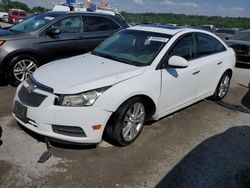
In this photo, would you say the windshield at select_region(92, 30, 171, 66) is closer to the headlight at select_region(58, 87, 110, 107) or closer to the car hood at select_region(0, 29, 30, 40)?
→ the headlight at select_region(58, 87, 110, 107)

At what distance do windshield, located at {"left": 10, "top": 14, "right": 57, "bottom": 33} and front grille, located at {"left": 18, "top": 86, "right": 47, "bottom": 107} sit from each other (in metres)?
2.94

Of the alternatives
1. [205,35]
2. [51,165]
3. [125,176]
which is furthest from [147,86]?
[205,35]

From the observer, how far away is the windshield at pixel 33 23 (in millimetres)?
6272

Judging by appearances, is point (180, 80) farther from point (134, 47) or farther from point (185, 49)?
point (134, 47)

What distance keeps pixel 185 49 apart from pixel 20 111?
2.67 m

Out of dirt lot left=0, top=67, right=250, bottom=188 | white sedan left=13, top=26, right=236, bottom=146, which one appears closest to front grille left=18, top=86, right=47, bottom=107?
white sedan left=13, top=26, right=236, bottom=146

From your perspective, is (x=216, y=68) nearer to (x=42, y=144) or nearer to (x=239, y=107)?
(x=239, y=107)

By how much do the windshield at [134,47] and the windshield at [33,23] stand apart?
2.17 metres

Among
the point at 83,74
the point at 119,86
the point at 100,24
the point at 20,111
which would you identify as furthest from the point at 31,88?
the point at 100,24

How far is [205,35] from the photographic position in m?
5.17

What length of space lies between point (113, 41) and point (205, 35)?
1719mm

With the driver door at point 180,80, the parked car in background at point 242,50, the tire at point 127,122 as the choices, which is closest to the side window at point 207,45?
the driver door at point 180,80

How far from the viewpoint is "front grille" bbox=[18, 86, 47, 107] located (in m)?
3.36

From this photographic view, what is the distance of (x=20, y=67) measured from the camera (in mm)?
5906
